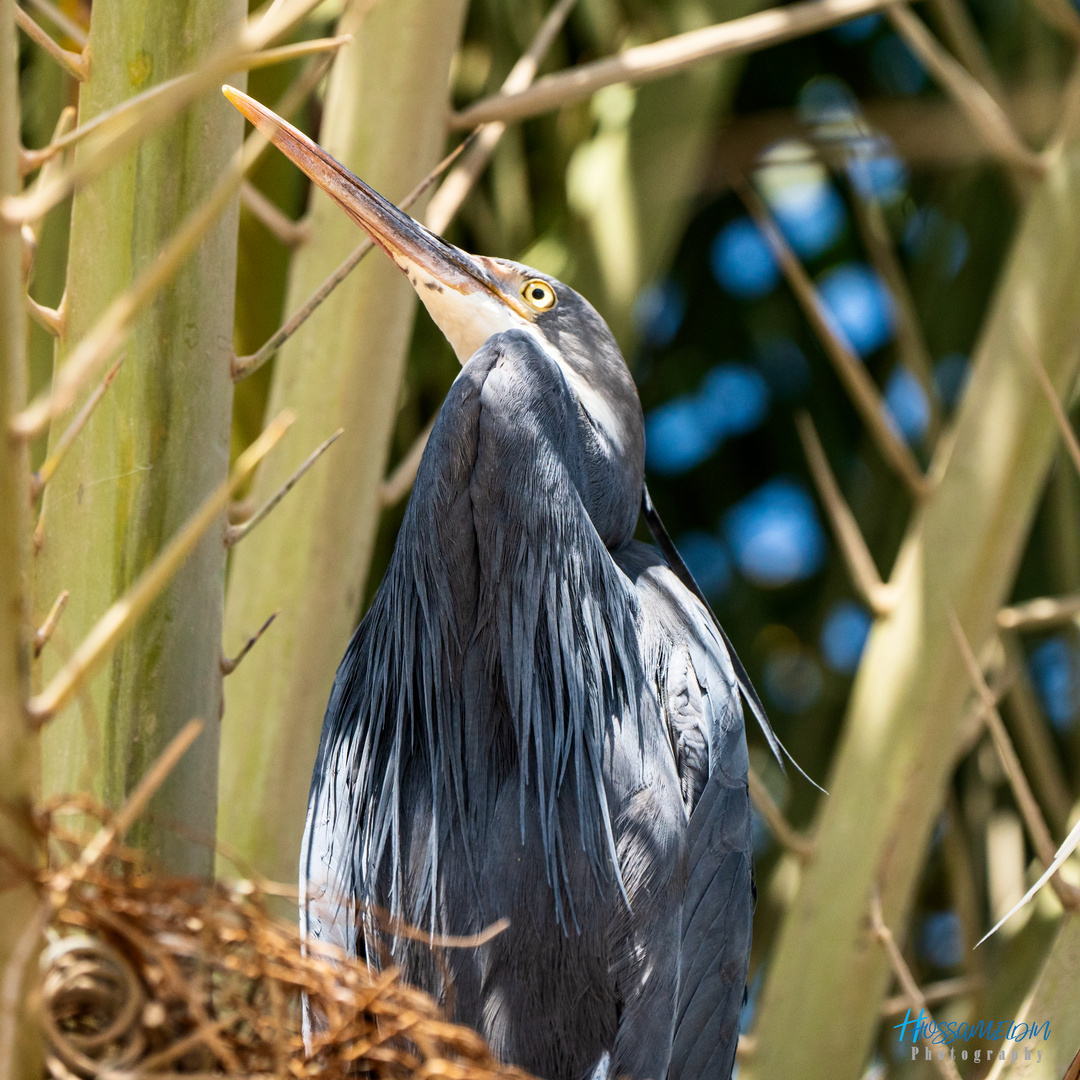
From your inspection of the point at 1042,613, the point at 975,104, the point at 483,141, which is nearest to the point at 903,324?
the point at 975,104

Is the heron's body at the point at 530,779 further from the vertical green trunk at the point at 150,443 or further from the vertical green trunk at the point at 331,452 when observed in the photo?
the vertical green trunk at the point at 150,443

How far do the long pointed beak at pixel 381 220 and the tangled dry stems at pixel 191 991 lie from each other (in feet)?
2.28

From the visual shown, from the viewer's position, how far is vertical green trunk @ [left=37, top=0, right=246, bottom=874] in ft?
3.18

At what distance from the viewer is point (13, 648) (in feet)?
1.74

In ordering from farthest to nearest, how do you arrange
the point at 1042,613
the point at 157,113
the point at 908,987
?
the point at 1042,613 → the point at 908,987 → the point at 157,113

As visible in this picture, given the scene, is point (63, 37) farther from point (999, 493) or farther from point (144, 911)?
point (144, 911)

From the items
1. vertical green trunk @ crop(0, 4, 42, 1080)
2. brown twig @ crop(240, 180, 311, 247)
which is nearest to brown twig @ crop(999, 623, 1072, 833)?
brown twig @ crop(240, 180, 311, 247)

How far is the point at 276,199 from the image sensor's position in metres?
1.64

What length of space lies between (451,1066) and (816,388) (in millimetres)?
2022

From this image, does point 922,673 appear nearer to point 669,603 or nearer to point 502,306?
point 669,603

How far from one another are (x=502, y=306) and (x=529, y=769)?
49 cm

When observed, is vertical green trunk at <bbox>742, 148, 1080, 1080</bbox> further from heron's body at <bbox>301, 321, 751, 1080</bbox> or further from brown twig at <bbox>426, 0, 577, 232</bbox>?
brown twig at <bbox>426, 0, 577, 232</bbox>

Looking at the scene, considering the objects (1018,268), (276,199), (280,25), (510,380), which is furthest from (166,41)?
(1018,268)

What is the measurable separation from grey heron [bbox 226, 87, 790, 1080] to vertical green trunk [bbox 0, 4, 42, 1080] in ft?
1.85
